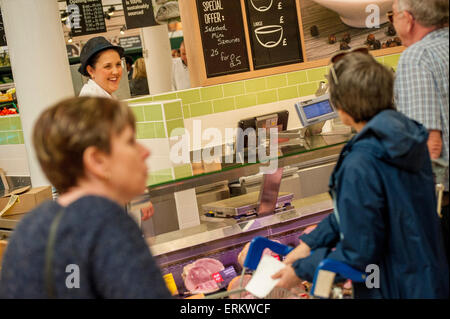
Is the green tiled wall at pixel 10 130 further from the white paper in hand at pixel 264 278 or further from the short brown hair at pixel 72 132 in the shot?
the short brown hair at pixel 72 132

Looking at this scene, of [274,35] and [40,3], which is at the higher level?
[40,3]

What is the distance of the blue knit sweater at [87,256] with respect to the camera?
1.27m

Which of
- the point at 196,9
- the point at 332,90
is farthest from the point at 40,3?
the point at 332,90

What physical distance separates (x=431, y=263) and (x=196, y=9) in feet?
14.8

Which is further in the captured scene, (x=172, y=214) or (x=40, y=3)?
(x=40, y=3)

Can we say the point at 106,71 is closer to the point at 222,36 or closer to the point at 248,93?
the point at 222,36

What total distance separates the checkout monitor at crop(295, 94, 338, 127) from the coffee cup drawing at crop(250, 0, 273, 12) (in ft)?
11.4

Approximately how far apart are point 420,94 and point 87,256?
1592 mm

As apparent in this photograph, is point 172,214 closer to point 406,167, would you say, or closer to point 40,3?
point 406,167

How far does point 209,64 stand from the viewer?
6.02m

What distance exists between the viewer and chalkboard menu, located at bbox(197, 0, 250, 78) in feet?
19.6

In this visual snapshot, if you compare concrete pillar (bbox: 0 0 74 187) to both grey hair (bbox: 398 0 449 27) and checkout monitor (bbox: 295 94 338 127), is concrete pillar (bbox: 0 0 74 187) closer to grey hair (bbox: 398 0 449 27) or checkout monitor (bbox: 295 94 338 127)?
checkout monitor (bbox: 295 94 338 127)

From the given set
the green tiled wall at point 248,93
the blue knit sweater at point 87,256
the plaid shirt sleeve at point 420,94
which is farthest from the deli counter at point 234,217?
the green tiled wall at point 248,93

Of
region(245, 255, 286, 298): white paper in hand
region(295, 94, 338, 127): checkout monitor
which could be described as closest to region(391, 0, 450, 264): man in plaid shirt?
region(295, 94, 338, 127): checkout monitor
